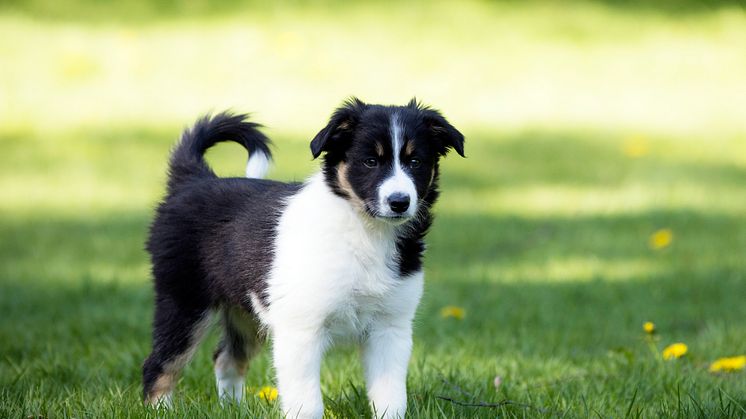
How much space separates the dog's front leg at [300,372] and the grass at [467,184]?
0.60ft

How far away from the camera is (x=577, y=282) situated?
7.62 metres

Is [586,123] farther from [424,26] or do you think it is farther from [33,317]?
[33,317]

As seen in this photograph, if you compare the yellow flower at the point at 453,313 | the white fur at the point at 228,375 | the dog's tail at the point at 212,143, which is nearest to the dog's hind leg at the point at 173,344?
the white fur at the point at 228,375

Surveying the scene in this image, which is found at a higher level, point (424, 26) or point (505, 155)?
point (424, 26)

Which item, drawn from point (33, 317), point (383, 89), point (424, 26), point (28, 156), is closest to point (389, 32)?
point (424, 26)

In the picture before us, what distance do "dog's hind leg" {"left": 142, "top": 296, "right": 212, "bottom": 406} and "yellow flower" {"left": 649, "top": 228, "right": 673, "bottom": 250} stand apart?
473 cm

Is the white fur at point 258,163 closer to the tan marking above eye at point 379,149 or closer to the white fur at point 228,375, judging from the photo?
the white fur at point 228,375

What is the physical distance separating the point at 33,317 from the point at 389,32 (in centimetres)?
1067

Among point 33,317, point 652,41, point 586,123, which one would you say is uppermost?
point 652,41

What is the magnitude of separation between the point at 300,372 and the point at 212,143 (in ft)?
5.44

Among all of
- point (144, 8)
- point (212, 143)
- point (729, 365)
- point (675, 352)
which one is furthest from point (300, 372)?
point (144, 8)

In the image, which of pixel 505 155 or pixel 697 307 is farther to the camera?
pixel 505 155

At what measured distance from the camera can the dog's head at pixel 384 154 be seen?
3973 millimetres

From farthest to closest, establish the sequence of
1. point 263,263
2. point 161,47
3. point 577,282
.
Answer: point 161,47, point 577,282, point 263,263
